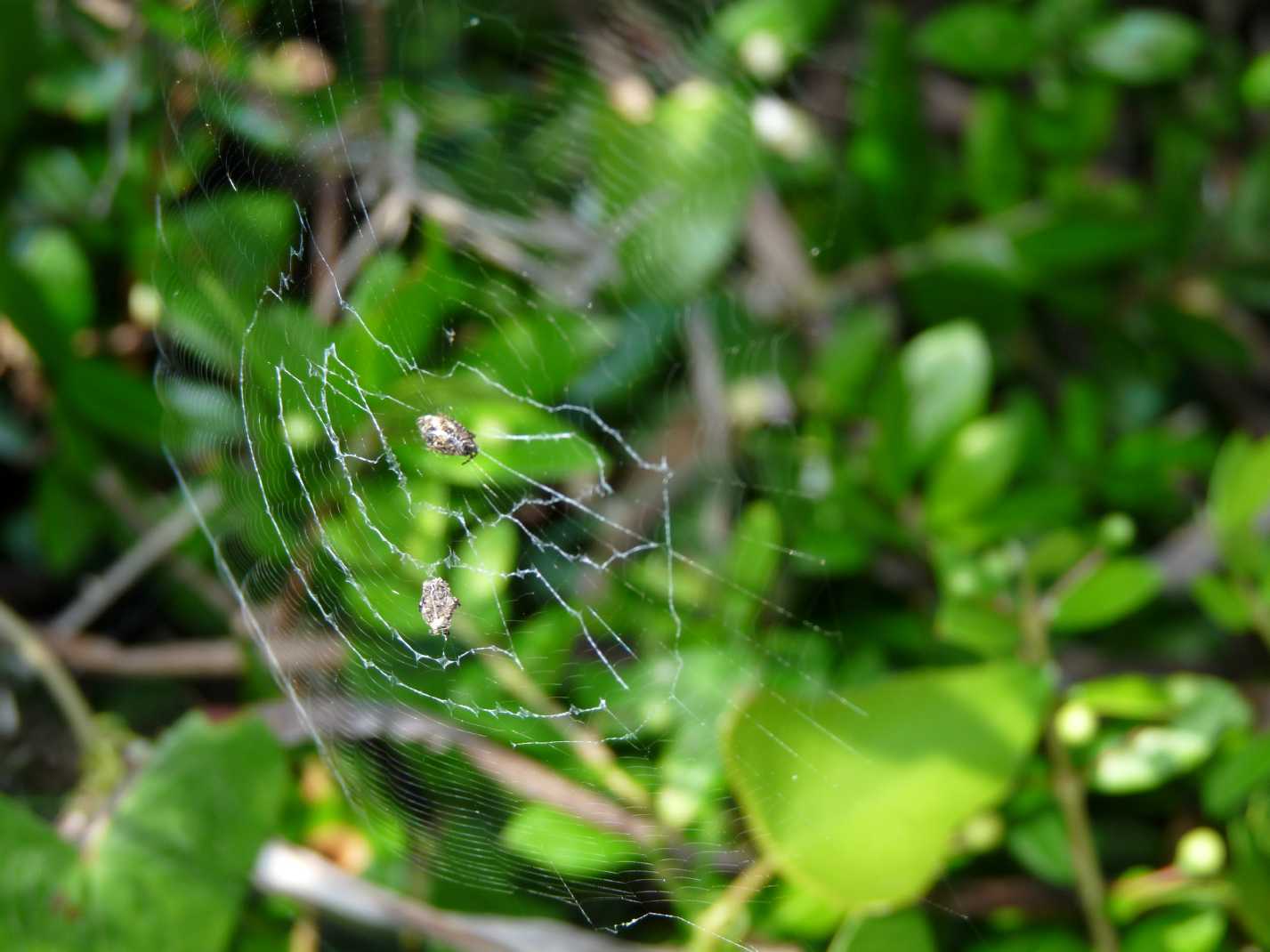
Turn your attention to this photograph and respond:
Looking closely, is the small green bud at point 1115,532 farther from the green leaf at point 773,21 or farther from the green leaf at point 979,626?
the green leaf at point 773,21

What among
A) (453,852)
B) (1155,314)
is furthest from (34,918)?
(1155,314)

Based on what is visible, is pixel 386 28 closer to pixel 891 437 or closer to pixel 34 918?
pixel 891 437

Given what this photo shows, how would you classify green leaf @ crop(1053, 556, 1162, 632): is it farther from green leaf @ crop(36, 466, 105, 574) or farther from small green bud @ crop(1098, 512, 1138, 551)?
green leaf @ crop(36, 466, 105, 574)

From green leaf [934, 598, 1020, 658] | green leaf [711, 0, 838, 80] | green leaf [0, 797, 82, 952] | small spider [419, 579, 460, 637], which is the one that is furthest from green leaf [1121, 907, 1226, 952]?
green leaf [711, 0, 838, 80]

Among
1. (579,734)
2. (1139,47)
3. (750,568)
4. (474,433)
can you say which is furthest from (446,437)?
(1139,47)

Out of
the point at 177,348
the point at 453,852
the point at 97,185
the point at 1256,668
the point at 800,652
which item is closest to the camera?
the point at 453,852

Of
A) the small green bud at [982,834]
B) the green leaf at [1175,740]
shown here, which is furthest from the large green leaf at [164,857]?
the green leaf at [1175,740]

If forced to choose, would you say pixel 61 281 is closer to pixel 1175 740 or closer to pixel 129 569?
pixel 129 569
